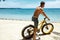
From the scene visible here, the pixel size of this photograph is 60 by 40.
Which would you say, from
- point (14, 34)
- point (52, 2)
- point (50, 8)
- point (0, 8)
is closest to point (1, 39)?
point (14, 34)

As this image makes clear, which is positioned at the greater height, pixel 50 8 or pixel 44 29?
pixel 44 29

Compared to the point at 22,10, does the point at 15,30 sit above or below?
above

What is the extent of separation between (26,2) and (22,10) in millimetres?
1843

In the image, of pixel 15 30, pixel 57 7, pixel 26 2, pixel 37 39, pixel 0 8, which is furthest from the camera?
pixel 26 2

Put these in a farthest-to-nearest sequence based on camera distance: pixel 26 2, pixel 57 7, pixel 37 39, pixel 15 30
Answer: pixel 26 2, pixel 57 7, pixel 15 30, pixel 37 39

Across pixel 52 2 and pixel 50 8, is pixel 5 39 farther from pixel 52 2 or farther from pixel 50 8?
pixel 50 8

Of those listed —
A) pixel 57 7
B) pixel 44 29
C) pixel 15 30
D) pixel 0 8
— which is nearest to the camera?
pixel 44 29

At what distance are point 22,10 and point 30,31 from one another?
86.9 ft

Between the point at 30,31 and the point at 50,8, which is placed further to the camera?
the point at 50,8

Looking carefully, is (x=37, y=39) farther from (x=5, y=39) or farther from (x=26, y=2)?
(x=26, y=2)

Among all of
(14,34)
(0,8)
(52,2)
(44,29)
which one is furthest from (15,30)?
(52,2)

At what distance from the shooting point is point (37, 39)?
28.1 ft

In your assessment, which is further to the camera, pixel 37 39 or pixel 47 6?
pixel 47 6

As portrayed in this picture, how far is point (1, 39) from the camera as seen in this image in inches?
338
